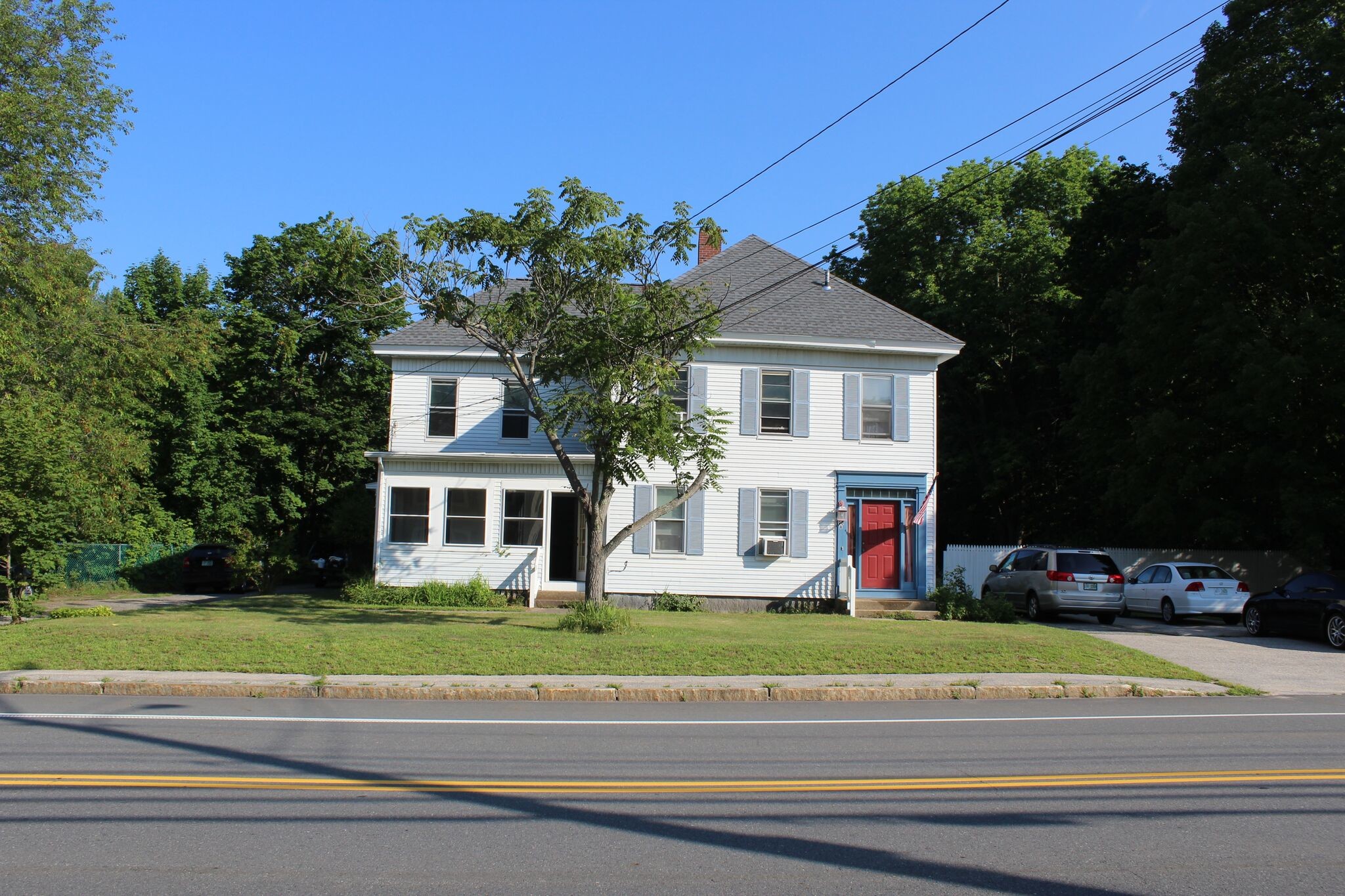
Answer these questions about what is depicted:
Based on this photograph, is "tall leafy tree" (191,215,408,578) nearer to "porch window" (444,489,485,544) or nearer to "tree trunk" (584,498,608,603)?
"porch window" (444,489,485,544)

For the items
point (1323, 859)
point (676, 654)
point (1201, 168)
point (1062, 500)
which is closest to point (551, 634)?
point (676, 654)

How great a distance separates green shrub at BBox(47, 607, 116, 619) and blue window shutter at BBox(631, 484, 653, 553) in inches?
430

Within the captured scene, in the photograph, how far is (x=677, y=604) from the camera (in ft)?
74.4

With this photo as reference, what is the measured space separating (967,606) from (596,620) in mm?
9939

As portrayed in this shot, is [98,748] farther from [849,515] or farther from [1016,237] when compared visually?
[1016,237]

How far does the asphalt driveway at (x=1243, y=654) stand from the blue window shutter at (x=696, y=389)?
9396mm

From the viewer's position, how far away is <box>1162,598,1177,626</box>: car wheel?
23.2m

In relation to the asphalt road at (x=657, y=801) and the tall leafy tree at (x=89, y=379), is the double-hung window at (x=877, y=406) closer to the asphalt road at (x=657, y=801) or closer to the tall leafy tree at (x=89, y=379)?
the asphalt road at (x=657, y=801)

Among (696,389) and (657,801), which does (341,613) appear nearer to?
(696,389)

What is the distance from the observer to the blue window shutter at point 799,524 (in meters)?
23.5

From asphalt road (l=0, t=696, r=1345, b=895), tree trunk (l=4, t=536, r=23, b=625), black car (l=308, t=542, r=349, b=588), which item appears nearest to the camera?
asphalt road (l=0, t=696, r=1345, b=895)

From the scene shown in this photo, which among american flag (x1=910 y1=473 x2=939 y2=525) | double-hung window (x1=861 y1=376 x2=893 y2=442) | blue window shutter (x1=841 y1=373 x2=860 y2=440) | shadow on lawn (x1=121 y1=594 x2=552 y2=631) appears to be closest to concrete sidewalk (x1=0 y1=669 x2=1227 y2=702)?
shadow on lawn (x1=121 y1=594 x2=552 y2=631)

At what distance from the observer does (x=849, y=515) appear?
78.2 ft

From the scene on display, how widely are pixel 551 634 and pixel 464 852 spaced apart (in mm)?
9954
